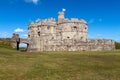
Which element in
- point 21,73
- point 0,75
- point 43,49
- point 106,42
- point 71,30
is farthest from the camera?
point 71,30

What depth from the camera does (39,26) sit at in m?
67.4

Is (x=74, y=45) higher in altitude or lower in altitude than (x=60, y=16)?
lower

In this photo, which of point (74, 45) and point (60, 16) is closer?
point (74, 45)

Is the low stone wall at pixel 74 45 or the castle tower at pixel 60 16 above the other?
the castle tower at pixel 60 16

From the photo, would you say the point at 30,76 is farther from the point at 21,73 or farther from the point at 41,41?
the point at 41,41

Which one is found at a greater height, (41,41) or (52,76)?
(41,41)

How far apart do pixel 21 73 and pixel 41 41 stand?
33019 millimetres

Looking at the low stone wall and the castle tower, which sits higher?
the castle tower

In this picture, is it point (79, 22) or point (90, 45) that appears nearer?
point (90, 45)

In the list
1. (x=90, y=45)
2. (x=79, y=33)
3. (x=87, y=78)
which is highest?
(x=79, y=33)

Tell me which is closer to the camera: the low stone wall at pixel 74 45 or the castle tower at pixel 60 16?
the low stone wall at pixel 74 45

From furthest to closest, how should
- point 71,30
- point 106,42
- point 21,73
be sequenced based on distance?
point 71,30 < point 106,42 < point 21,73

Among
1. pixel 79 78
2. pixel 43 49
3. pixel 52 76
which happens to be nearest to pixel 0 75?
pixel 52 76

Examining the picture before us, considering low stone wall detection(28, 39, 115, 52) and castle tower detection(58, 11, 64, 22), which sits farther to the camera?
castle tower detection(58, 11, 64, 22)
